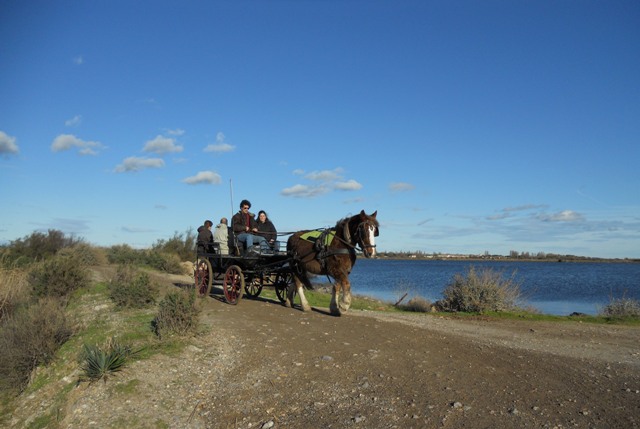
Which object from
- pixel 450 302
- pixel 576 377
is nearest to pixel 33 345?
pixel 576 377

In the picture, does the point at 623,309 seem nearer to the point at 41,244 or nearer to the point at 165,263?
the point at 165,263

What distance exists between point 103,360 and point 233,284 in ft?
21.7

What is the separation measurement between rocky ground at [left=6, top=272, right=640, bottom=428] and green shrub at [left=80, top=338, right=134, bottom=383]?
0.49 feet

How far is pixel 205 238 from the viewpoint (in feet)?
54.3

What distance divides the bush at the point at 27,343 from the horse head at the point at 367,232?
6363 mm

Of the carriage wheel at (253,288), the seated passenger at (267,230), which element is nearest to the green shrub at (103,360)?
the seated passenger at (267,230)

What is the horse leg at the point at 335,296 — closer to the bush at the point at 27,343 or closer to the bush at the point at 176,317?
the bush at the point at 176,317

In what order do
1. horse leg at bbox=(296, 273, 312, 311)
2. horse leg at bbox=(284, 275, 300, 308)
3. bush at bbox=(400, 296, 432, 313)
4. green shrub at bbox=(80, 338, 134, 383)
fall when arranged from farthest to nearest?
bush at bbox=(400, 296, 432, 313) < horse leg at bbox=(284, 275, 300, 308) < horse leg at bbox=(296, 273, 312, 311) < green shrub at bbox=(80, 338, 134, 383)

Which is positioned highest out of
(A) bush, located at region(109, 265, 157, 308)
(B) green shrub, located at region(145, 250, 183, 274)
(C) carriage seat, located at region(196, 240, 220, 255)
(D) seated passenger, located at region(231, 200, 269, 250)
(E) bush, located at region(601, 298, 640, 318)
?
(D) seated passenger, located at region(231, 200, 269, 250)

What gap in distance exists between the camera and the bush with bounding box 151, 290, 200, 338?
30.8 ft

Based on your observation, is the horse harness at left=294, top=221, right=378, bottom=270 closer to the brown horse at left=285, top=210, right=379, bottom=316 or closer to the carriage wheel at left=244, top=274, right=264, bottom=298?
the brown horse at left=285, top=210, right=379, bottom=316

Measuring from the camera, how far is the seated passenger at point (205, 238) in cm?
1576

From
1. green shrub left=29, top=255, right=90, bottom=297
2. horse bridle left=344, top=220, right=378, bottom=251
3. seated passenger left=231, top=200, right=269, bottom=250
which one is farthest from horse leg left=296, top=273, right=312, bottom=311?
green shrub left=29, top=255, right=90, bottom=297

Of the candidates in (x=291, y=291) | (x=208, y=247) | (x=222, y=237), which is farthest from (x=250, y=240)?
(x=208, y=247)
